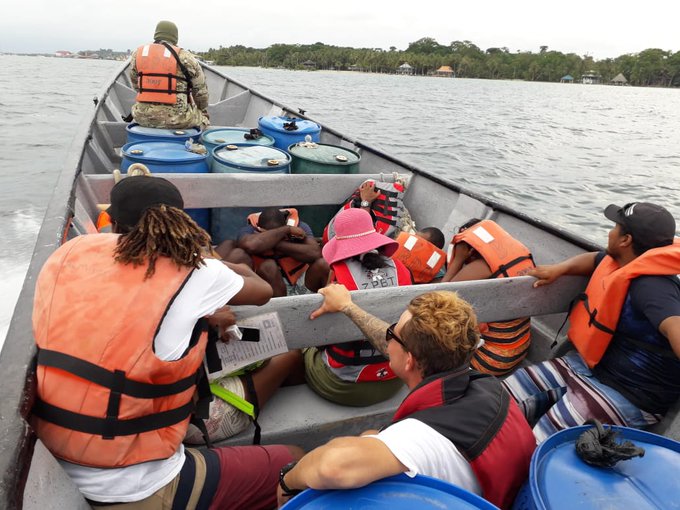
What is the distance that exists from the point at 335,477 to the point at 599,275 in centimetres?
236

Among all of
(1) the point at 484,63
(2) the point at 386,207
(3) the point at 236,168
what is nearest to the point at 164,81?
(3) the point at 236,168

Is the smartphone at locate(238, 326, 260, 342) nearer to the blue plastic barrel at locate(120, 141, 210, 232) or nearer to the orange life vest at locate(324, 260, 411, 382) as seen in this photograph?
the orange life vest at locate(324, 260, 411, 382)

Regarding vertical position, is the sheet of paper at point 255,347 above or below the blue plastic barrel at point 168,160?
below

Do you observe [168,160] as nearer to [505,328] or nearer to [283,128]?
[283,128]

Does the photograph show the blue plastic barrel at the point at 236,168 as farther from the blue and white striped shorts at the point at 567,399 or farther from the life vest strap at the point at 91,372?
the life vest strap at the point at 91,372

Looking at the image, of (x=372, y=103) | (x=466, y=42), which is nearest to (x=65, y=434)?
(x=372, y=103)

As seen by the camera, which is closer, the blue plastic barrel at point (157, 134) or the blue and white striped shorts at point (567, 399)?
the blue and white striped shorts at point (567, 399)

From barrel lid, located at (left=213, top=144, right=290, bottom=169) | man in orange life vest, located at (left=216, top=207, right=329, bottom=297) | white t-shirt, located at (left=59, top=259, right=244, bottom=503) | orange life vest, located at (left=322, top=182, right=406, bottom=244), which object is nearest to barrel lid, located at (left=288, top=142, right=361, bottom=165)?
barrel lid, located at (left=213, top=144, right=290, bottom=169)

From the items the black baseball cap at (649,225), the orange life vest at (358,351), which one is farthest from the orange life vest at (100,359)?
the black baseball cap at (649,225)

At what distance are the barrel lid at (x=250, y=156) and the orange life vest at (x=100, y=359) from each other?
299cm

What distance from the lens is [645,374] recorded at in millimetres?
2510

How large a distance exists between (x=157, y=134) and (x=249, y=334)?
3.80 meters

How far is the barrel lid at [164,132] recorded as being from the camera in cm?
516

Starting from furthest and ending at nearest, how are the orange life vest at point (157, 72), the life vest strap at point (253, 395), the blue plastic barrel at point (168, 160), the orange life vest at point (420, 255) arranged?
the orange life vest at point (157, 72) < the blue plastic barrel at point (168, 160) < the orange life vest at point (420, 255) < the life vest strap at point (253, 395)
